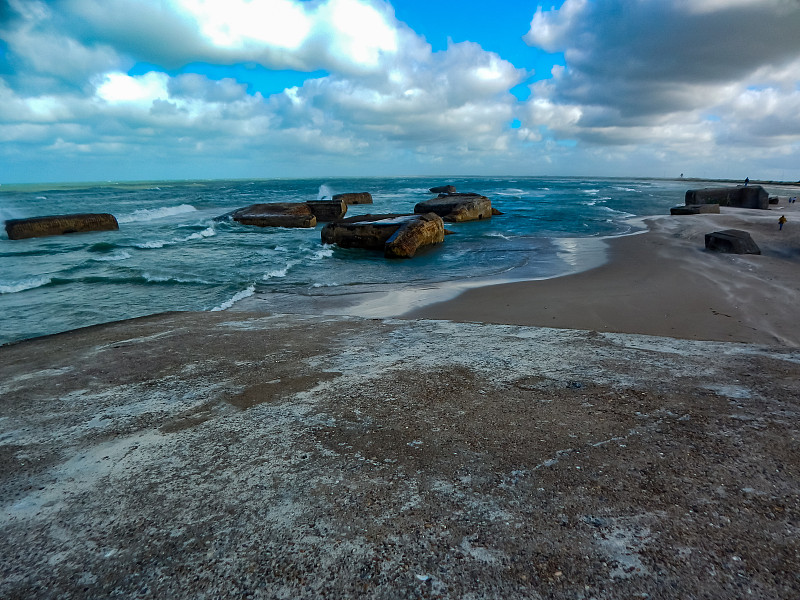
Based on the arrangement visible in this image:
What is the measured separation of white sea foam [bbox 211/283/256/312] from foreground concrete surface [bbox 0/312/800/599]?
4717 mm

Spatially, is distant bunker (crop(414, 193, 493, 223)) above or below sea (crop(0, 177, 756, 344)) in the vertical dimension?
above

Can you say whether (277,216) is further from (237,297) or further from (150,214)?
(237,297)

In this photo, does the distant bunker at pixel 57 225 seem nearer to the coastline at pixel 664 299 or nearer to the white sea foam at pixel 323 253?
the white sea foam at pixel 323 253

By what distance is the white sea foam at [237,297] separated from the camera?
27.8ft

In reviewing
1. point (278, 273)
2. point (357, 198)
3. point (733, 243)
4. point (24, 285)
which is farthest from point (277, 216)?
point (733, 243)

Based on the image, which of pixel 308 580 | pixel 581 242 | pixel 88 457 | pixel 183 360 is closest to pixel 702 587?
pixel 308 580

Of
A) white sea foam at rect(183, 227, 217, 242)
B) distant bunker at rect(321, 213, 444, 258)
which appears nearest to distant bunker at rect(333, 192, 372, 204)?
white sea foam at rect(183, 227, 217, 242)

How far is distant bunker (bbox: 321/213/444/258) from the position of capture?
1441cm

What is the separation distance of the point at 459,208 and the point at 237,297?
59.6 feet

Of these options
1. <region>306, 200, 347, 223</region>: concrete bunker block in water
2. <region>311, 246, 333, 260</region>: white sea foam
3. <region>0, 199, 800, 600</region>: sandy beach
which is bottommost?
<region>311, 246, 333, 260</region>: white sea foam

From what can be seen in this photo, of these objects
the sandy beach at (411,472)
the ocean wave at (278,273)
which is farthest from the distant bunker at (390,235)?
the sandy beach at (411,472)

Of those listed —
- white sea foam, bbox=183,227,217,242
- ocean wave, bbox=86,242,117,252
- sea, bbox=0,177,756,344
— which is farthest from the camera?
white sea foam, bbox=183,227,217,242

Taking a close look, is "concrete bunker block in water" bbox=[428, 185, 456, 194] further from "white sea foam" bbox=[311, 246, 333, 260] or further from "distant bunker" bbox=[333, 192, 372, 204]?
"white sea foam" bbox=[311, 246, 333, 260]

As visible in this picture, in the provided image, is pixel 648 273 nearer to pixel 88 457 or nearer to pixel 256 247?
pixel 88 457
